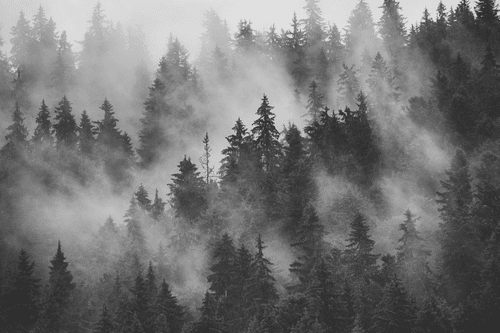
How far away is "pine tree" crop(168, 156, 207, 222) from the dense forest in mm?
153

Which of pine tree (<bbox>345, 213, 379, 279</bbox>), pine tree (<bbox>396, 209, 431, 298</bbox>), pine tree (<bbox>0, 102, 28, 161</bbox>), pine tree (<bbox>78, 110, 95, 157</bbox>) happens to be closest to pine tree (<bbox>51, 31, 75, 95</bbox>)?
pine tree (<bbox>0, 102, 28, 161</bbox>)

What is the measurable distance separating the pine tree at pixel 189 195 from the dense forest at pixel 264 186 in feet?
0.50

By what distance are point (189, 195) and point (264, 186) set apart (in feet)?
26.5

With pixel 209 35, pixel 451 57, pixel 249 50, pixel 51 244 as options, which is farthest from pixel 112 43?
pixel 451 57

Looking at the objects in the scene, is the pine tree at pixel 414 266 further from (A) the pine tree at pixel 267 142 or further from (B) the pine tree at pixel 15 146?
(B) the pine tree at pixel 15 146

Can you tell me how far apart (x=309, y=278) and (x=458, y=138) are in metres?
24.9

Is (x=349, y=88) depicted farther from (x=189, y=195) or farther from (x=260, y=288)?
(x=260, y=288)

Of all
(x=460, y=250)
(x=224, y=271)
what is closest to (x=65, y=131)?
(x=224, y=271)

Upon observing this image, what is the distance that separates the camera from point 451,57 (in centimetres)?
7225

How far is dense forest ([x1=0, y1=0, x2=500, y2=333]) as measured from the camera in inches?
1602

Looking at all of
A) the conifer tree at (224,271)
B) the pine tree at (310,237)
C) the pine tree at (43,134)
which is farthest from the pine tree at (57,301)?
the pine tree at (43,134)

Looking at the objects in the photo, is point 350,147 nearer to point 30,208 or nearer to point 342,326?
point 342,326

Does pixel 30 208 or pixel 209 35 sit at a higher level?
pixel 209 35

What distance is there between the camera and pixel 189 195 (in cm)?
5903
